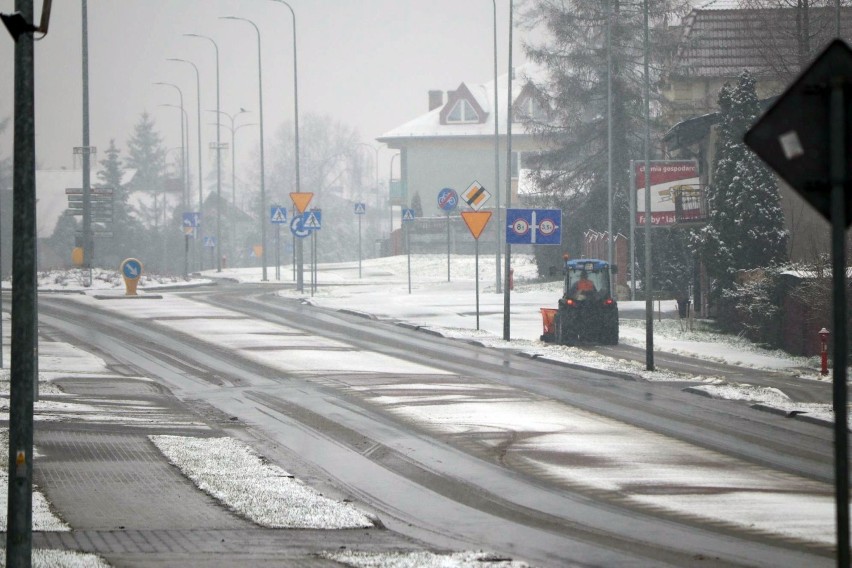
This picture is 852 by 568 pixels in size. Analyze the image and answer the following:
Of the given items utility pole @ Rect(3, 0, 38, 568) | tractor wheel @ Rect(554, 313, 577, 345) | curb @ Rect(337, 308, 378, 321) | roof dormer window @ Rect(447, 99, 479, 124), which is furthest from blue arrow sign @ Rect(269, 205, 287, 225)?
roof dormer window @ Rect(447, 99, 479, 124)

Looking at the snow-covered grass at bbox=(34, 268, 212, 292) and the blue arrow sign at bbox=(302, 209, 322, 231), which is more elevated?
the blue arrow sign at bbox=(302, 209, 322, 231)

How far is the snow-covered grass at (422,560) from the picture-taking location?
29.0 feet

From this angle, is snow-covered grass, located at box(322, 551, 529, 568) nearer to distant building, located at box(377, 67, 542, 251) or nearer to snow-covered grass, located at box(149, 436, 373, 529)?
snow-covered grass, located at box(149, 436, 373, 529)

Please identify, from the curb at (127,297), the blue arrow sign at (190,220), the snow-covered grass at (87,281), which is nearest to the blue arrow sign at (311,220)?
the curb at (127,297)

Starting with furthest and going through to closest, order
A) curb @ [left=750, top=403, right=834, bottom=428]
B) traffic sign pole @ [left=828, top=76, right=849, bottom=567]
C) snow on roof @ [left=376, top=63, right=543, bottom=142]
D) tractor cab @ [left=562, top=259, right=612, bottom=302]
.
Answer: snow on roof @ [left=376, top=63, right=543, bottom=142], tractor cab @ [left=562, top=259, right=612, bottom=302], curb @ [left=750, top=403, right=834, bottom=428], traffic sign pole @ [left=828, top=76, right=849, bottom=567]

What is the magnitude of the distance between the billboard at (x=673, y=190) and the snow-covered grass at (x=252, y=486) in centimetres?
2860

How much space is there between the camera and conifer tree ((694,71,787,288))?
116ft

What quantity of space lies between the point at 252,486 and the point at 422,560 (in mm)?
3623

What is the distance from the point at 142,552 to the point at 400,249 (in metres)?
78.8

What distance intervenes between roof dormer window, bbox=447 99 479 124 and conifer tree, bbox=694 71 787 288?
214ft

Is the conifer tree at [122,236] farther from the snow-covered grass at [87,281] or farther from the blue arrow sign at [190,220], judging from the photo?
the snow-covered grass at [87,281]

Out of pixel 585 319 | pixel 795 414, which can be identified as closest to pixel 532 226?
pixel 585 319

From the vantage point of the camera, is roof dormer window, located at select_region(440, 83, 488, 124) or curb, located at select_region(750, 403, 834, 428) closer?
curb, located at select_region(750, 403, 834, 428)

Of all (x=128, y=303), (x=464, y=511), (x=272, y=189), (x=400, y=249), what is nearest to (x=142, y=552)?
(x=464, y=511)
